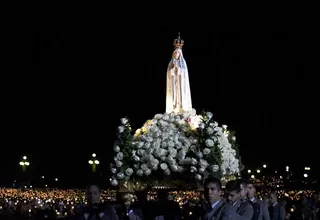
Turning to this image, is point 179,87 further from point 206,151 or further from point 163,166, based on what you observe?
point 163,166

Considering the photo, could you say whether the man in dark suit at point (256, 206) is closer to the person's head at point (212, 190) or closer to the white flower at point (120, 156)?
the person's head at point (212, 190)

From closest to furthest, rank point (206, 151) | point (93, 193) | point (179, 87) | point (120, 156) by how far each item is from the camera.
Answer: point (93, 193) < point (206, 151) < point (120, 156) < point (179, 87)

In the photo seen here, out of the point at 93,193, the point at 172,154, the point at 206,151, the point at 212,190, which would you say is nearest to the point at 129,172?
the point at 172,154

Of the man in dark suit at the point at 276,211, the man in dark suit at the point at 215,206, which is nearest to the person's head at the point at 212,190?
the man in dark suit at the point at 215,206

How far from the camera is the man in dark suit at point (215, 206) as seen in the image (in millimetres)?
5539

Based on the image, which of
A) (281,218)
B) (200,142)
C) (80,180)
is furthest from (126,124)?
(80,180)

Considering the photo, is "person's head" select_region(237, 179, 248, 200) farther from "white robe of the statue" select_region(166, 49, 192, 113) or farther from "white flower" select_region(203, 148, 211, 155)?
"white robe of the statue" select_region(166, 49, 192, 113)

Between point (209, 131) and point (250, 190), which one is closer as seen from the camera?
point (250, 190)

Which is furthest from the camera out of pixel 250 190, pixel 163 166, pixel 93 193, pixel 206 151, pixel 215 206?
pixel 206 151

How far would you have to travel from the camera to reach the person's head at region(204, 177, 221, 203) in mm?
5746

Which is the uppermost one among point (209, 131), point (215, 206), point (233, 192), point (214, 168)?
point (209, 131)

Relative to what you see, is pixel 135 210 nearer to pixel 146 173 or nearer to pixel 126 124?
pixel 146 173

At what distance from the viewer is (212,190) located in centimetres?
582

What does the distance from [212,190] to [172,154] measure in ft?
28.5
